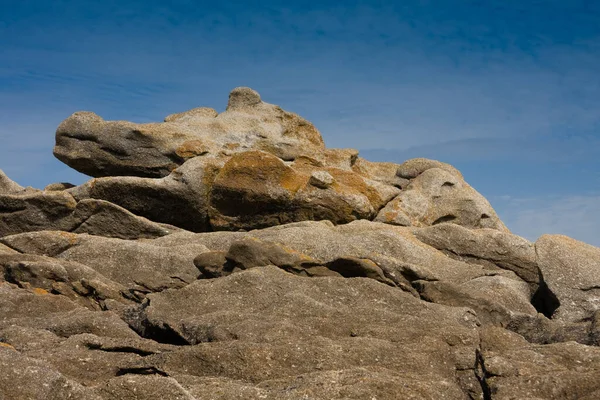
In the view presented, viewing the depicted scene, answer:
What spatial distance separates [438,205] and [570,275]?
56.0 ft

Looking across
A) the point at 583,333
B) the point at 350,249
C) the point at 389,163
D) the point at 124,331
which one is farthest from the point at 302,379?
the point at 389,163

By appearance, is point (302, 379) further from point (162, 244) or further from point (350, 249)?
point (162, 244)

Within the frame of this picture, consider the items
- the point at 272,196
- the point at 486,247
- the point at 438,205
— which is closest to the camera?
the point at 486,247

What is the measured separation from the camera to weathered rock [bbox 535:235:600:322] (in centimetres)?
3178

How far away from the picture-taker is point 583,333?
23.3 m

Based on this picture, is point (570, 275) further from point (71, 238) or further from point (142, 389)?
point (142, 389)

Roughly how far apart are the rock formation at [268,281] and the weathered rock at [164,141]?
0.43 feet

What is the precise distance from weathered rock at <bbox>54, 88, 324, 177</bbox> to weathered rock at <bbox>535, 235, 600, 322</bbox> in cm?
2387

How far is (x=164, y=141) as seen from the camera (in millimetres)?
51469

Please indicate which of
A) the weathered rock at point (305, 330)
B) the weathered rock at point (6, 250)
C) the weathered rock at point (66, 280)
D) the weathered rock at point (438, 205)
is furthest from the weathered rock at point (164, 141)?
the weathered rock at point (305, 330)

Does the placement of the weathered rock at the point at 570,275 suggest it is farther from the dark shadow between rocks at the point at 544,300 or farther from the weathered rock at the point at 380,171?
the weathered rock at the point at 380,171

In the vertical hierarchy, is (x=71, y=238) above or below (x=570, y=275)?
below

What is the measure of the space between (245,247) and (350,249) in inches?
252

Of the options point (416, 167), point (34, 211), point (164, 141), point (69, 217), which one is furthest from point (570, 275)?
point (164, 141)
